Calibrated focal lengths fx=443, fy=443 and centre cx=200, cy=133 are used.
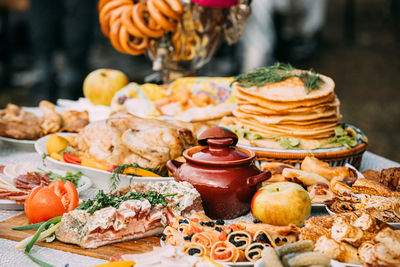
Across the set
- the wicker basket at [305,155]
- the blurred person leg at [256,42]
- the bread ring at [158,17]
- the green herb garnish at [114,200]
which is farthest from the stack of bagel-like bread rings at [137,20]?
the blurred person leg at [256,42]

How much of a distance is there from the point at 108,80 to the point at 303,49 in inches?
387

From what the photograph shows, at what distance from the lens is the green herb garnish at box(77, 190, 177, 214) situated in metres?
1.58

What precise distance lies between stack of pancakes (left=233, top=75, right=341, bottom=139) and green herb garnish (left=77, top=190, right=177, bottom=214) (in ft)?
2.85

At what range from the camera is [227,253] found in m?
1.38

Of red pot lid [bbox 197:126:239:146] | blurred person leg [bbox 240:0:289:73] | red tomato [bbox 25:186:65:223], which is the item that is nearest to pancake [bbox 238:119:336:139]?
red pot lid [bbox 197:126:239:146]

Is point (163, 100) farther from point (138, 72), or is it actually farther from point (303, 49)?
point (303, 49)

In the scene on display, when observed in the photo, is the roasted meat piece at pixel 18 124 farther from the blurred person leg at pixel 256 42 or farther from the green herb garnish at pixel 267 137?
the blurred person leg at pixel 256 42

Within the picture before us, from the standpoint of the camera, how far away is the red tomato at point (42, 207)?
1651 millimetres

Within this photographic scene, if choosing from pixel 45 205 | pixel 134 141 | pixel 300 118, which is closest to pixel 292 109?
pixel 300 118

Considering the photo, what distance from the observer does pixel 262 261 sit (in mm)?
1291

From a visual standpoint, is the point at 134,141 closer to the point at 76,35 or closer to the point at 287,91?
the point at 287,91

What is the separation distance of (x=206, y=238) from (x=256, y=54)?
18.6 feet

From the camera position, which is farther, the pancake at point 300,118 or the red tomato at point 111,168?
the pancake at point 300,118

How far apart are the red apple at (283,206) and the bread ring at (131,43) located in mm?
2007
